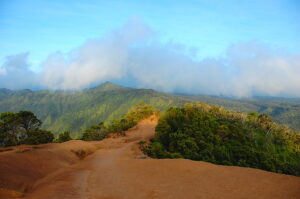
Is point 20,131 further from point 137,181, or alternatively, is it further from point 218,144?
point 218,144

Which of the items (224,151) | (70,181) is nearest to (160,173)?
(70,181)

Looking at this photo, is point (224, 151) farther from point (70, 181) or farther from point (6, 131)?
point (6, 131)

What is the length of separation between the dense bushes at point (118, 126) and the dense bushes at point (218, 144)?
19.1 metres

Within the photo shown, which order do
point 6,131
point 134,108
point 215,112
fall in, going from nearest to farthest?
1. point 6,131
2. point 215,112
3. point 134,108

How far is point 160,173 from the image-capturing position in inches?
634

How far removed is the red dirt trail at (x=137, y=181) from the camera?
11.7 meters

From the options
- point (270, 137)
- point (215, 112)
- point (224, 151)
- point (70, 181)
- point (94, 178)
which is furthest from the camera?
point (215, 112)

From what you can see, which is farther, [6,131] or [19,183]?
[6,131]

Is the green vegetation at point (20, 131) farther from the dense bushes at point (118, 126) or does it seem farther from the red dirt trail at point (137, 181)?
the dense bushes at point (118, 126)

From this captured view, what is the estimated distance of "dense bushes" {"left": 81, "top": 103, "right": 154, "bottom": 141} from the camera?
49.9 m

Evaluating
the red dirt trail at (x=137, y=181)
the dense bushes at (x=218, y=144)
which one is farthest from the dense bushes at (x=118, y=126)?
the red dirt trail at (x=137, y=181)

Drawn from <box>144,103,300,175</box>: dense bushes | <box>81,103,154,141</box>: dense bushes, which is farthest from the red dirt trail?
<box>81,103,154,141</box>: dense bushes

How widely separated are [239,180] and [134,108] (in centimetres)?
6015

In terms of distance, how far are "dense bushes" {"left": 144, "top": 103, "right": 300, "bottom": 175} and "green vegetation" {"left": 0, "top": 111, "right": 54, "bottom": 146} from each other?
60.5 feet
